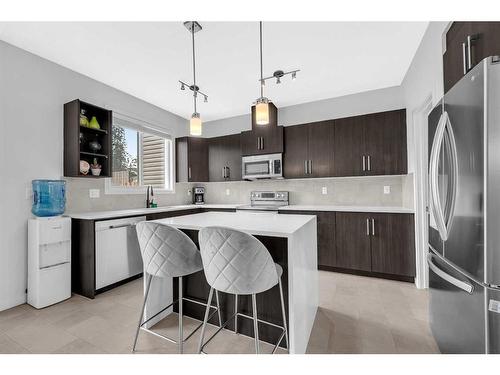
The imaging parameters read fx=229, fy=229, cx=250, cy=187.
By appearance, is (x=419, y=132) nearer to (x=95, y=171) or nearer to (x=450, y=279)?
(x=450, y=279)

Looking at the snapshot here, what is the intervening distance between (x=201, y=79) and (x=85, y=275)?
2673mm

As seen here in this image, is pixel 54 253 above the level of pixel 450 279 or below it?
below

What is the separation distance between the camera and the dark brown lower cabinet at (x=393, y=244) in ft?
8.93

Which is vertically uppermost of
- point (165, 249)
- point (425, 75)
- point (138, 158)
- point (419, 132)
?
point (425, 75)

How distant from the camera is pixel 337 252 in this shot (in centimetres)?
310

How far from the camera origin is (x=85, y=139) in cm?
287

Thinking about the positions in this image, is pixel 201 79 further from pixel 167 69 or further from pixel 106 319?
pixel 106 319

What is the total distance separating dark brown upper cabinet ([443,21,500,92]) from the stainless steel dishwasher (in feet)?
10.7

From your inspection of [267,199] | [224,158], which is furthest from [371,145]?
[224,158]

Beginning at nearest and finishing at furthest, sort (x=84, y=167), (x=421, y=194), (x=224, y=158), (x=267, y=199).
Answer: (x=421, y=194) → (x=84, y=167) → (x=267, y=199) → (x=224, y=158)

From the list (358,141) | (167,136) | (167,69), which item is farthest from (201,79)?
(358,141)

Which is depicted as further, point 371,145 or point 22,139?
point 371,145

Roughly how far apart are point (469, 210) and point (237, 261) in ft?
3.79

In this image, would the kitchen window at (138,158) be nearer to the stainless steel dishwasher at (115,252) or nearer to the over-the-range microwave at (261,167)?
the stainless steel dishwasher at (115,252)
